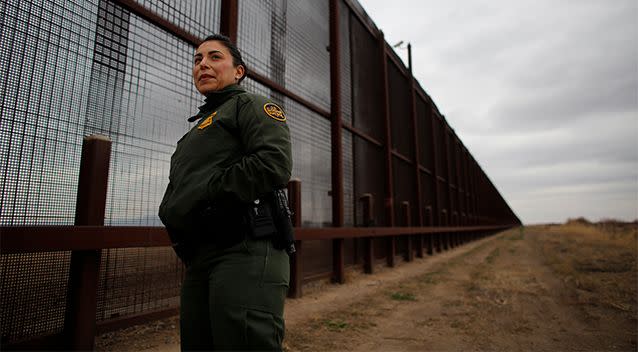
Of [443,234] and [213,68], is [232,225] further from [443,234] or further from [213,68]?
[443,234]

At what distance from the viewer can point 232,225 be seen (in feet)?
3.98

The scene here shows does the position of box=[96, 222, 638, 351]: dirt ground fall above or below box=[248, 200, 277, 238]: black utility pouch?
below

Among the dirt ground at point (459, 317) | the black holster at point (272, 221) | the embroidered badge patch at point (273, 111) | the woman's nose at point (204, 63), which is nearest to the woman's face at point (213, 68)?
the woman's nose at point (204, 63)

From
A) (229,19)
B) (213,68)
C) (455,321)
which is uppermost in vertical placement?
(229,19)

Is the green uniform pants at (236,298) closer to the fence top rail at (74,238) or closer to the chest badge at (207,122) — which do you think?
the chest badge at (207,122)

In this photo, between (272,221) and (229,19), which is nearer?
(272,221)

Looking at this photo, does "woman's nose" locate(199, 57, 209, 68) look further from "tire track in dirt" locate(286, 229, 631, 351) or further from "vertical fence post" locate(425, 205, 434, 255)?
"vertical fence post" locate(425, 205, 434, 255)

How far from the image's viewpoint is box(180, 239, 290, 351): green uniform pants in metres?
1.11

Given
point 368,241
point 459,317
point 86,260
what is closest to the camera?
point 86,260

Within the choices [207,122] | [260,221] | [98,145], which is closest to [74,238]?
[98,145]

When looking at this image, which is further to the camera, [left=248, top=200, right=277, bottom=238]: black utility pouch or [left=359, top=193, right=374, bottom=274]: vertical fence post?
[left=359, top=193, right=374, bottom=274]: vertical fence post

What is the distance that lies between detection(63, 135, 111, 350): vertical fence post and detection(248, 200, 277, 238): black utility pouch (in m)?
1.41

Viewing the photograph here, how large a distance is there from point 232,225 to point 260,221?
92 millimetres

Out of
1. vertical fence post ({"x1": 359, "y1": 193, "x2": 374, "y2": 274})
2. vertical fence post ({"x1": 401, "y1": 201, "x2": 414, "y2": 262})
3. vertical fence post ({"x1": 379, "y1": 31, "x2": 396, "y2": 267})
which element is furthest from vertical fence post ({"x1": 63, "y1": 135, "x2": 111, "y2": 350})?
vertical fence post ({"x1": 401, "y1": 201, "x2": 414, "y2": 262})
